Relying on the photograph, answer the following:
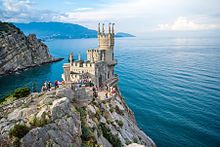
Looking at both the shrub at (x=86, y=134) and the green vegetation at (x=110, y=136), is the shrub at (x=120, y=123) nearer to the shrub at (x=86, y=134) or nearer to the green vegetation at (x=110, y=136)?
the green vegetation at (x=110, y=136)

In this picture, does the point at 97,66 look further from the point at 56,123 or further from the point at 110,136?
the point at 56,123

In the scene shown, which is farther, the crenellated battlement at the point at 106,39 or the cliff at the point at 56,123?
the crenellated battlement at the point at 106,39

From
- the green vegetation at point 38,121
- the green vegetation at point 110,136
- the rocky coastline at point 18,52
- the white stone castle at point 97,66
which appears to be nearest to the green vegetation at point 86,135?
the green vegetation at point 110,136

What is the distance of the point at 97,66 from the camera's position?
4312 cm

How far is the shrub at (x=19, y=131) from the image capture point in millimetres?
18656

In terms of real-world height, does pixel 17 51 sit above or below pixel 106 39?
below

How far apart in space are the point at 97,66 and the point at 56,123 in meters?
23.3

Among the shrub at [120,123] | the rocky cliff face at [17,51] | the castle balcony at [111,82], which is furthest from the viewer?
the rocky cliff face at [17,51]

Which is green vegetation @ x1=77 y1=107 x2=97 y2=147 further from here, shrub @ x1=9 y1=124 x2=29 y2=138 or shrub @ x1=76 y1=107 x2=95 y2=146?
shrub @ x1=9 y1=124 x2=29 y2=138

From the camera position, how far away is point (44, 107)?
73.3 ft

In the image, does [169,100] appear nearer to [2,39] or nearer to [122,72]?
[122,72]

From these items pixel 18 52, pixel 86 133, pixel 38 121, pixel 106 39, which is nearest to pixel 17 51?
pixel 18 52

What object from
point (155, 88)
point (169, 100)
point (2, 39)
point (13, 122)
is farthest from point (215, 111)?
point (2, 39)

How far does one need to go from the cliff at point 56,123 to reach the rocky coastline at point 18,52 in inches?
3779
